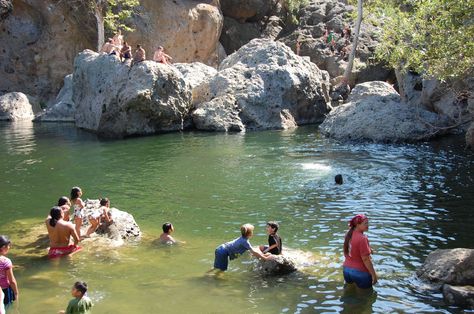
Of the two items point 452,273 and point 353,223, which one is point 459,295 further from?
point 353,223

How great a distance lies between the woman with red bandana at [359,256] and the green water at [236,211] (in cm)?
33

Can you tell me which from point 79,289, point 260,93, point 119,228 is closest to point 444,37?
point 119,228

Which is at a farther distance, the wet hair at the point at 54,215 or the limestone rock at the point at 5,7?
the limestone rock at the point at 5,7

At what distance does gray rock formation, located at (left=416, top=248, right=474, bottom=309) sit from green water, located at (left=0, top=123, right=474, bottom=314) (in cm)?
23

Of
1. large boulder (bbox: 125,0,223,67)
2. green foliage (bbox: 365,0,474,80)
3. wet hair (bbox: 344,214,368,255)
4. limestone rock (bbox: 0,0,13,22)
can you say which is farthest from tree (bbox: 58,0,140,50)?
wet hair (bbox: 344,214,368,255)

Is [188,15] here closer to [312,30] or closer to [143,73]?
[312,30]

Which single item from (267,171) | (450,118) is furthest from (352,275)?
(450,118)

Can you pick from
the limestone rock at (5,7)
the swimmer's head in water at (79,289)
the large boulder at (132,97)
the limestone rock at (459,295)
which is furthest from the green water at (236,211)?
the limestone rock at (5,7)

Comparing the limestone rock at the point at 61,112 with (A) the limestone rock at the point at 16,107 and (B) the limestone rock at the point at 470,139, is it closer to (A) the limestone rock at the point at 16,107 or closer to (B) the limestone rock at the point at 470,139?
(A) the limestone rock at the point at 16,107

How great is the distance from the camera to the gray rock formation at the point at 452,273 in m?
10.2

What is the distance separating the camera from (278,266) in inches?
470

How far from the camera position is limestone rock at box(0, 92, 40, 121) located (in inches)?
1736

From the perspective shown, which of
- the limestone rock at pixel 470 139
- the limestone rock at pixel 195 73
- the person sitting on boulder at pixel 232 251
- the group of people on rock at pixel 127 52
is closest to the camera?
the person sitting on boulder at pixel 232 251

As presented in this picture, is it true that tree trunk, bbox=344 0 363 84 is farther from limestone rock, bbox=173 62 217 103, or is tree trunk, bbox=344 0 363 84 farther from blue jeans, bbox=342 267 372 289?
blue jeans, bbox=342 267 372 289
